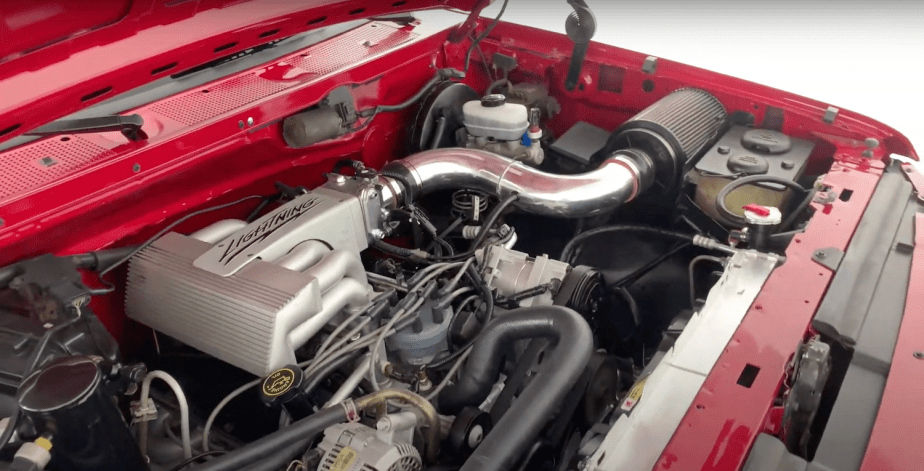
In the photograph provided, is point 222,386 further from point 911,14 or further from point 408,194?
point 911,14

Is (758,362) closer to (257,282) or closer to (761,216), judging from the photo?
(761,216)

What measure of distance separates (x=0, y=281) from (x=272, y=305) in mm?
425

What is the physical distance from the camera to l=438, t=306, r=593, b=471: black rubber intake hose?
93 cm

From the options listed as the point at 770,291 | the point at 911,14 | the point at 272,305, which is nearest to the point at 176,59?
the point at 272,305

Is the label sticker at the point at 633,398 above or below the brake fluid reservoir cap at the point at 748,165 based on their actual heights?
below

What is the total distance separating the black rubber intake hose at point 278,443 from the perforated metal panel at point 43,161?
59cm

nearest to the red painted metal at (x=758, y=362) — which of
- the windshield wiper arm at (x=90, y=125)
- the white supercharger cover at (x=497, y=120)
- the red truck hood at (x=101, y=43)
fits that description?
the white supercharger cover at (x=497, y=120)

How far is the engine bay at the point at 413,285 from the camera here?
0.98 m

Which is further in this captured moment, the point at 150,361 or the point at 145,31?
the point at 150,361

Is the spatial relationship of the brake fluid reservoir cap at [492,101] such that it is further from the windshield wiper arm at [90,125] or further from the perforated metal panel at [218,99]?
the windshield wiper arm at [90,125]

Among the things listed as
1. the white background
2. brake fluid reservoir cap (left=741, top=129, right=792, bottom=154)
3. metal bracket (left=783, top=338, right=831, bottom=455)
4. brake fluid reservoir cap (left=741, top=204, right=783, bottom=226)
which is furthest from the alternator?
the white background

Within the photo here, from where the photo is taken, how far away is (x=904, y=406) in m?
0.94

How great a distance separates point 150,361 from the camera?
1.28m

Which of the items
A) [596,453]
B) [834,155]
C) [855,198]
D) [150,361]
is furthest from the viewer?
[834,155]
